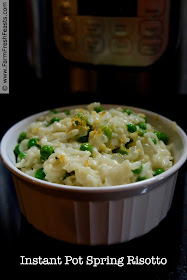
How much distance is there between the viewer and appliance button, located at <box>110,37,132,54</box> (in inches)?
50.6

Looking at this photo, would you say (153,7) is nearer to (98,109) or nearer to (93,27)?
(93,27)

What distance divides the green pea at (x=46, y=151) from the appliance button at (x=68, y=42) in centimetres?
39

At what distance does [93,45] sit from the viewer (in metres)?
1.31

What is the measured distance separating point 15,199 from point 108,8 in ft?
2.44

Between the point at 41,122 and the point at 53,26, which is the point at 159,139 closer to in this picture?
the point at 41,122

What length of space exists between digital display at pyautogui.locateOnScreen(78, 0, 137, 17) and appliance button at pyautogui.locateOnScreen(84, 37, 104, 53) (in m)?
0.08

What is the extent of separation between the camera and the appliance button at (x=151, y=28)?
123 centimetres

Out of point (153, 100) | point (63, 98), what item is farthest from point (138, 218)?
point (63, 98)

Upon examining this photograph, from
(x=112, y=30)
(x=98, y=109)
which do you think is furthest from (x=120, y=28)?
(x=98, y=109)

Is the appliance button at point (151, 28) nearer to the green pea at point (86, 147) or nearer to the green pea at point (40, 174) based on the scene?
the green pea at point (86, 147)

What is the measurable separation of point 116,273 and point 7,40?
92 cm

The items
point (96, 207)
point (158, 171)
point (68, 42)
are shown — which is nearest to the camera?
point (96, 207)

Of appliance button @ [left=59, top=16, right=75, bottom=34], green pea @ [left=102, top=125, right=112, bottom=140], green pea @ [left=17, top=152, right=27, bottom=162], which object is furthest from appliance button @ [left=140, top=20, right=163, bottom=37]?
green pea @ [left=17, top=152, right=27, bottom=162]

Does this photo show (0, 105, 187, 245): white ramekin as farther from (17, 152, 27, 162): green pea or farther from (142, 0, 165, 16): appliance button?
(142, 0, 165, 16): appliance button
